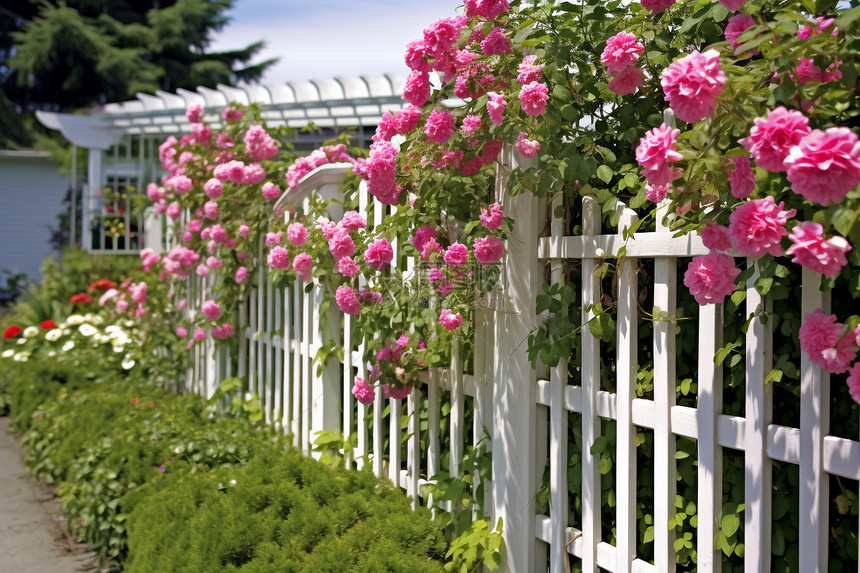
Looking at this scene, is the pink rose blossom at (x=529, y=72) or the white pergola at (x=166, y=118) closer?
the pink rose blossom at (x=529, y=72)

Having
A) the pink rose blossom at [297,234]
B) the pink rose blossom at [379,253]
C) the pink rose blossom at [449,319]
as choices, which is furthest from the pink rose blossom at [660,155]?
the pink rose blossom at [297,234]

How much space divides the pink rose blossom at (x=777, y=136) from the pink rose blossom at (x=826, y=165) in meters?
0.07

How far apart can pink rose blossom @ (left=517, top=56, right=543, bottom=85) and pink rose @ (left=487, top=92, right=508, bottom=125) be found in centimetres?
8

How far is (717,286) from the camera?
1.79 meters

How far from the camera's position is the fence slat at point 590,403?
2.33 meters

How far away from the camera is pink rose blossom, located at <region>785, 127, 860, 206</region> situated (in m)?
1.38

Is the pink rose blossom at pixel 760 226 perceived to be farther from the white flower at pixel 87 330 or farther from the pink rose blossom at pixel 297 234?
the white flower at pixel 87 330

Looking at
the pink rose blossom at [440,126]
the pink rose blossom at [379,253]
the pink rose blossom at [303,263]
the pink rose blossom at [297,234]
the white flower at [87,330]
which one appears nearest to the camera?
the pink rose blossom at [440,126]

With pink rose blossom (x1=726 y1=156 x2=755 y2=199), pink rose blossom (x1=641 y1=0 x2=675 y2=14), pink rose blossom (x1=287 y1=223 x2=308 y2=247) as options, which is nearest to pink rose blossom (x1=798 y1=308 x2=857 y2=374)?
pink rose blossom (x1=726 y1=156 x2=755 y2=199)

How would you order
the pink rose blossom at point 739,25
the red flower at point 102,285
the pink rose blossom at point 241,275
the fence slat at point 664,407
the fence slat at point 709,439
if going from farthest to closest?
the red flower at point 102,285
the pink rose blossom at point 241,275
the fence slat at point 664,407
the fence slat at point 709,439
the pink rose blossom at point 739,25

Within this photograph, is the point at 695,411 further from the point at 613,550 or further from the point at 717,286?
the point at 613,550

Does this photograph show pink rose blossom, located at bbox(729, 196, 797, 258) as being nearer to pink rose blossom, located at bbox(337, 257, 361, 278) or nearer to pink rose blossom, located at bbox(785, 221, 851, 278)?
pink rose blossom, located at bbox(785, 221, 851, 278)

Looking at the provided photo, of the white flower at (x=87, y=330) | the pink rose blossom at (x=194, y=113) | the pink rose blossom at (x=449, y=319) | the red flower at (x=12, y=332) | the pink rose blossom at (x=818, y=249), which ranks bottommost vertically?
the red flower at (x=12, y=332)

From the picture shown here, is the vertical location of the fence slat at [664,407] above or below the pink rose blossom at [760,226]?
below
